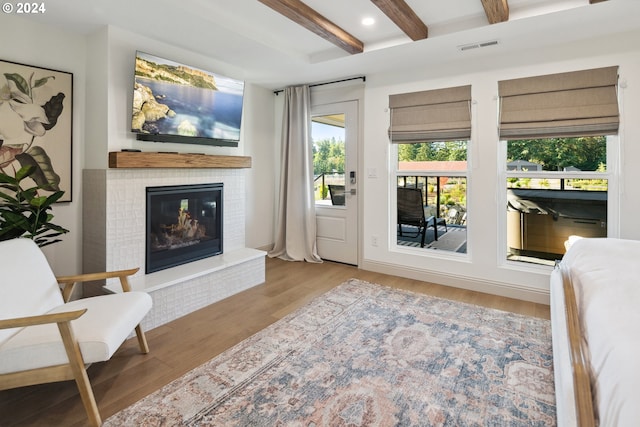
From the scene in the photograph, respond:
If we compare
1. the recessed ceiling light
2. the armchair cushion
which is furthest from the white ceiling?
the armchair cushion

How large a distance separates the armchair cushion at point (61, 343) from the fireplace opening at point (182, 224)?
1.23 meters

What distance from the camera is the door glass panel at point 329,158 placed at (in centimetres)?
444

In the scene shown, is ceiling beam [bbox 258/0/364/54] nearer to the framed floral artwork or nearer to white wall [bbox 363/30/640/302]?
white wall [bbox 363/30/640/302]

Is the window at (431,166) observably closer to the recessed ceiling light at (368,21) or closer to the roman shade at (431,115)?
the roman shade at (431,115)

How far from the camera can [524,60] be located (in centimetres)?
314

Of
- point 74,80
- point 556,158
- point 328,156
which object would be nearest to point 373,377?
point 556,158

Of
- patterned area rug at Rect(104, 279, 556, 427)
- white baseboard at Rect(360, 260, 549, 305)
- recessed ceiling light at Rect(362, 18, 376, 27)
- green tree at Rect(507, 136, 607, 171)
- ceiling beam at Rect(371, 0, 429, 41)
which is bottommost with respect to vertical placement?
patterned area rug at Rect(104, 279, 556, 427)

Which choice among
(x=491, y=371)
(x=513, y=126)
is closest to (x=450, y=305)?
(x=491, y=371)

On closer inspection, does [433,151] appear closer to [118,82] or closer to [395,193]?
[395,193]

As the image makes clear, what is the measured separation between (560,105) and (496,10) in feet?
3.65

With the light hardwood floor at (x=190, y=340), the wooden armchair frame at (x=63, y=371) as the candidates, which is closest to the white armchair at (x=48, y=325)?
the wooden armchair frame at (x=63, y=371)

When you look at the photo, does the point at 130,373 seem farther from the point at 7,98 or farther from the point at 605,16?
the point at 605,16

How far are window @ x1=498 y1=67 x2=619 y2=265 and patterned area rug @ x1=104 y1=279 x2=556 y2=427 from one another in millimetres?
1024

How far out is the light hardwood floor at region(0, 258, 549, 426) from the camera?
5.77 feet
